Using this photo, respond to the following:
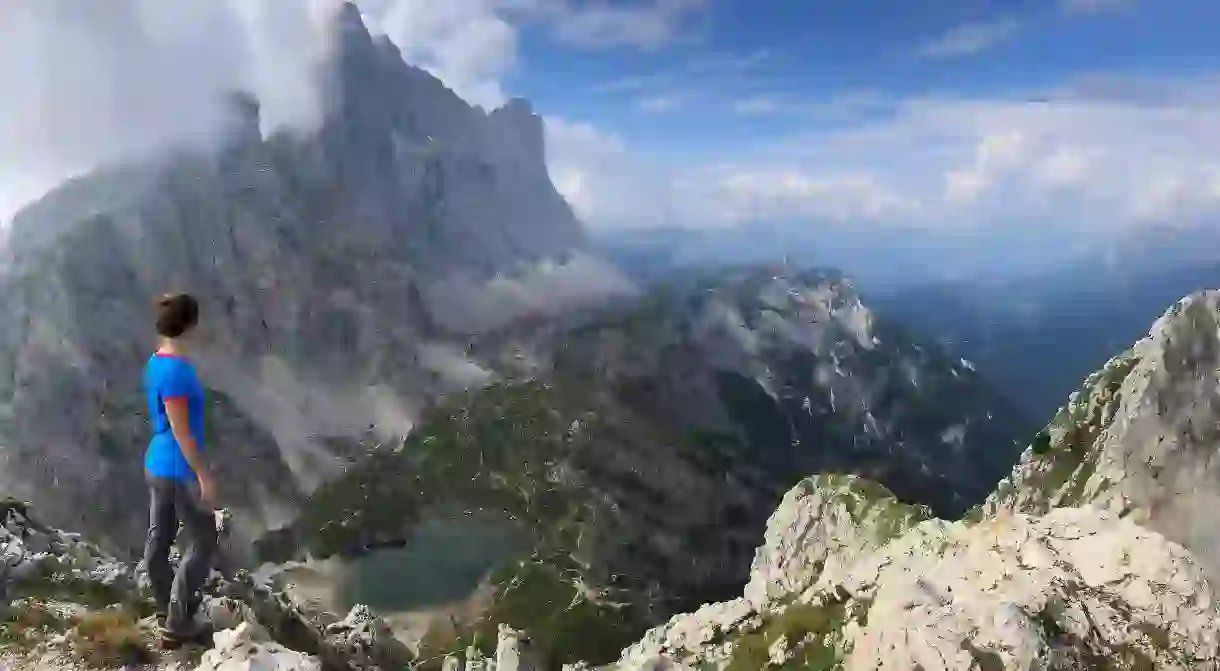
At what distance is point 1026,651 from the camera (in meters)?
17.3

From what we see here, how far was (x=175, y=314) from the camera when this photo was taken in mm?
13602

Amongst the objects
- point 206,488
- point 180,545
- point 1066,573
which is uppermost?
point 206,488

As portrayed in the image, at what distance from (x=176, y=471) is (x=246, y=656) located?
426 cm

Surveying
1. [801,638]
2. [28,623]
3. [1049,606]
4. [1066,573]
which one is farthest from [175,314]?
[1066,573]

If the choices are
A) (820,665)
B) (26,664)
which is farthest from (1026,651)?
(26,664)

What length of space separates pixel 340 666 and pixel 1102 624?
2190 centimetres

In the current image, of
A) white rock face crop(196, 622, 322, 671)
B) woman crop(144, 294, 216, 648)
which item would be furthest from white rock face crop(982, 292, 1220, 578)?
woman crop(144, 294, 216, 648)

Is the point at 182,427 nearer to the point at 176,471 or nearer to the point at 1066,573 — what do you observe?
the point at 176,471

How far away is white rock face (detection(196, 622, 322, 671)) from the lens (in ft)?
50.1

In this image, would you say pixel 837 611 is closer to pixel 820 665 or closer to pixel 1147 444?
pixel 820 665

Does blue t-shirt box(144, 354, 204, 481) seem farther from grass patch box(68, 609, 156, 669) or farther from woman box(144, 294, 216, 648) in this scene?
grass patch box(68, 609, 156, 669)

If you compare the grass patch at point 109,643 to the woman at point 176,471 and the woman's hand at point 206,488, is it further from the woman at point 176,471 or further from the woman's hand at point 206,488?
the woman's hand at point 206,488

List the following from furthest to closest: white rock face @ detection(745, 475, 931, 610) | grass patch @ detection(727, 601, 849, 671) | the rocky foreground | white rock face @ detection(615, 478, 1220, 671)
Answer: white rock face @ detection(745, 475, 931, 610), grass patch @ detection(727, 601, 849, 671), white rock face @ detection(615, 478, 1220, 671), the rocky foreground

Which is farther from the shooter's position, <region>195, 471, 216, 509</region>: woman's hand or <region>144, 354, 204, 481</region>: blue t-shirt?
<region>195, 471, 216, 509</region>: woman's hand
